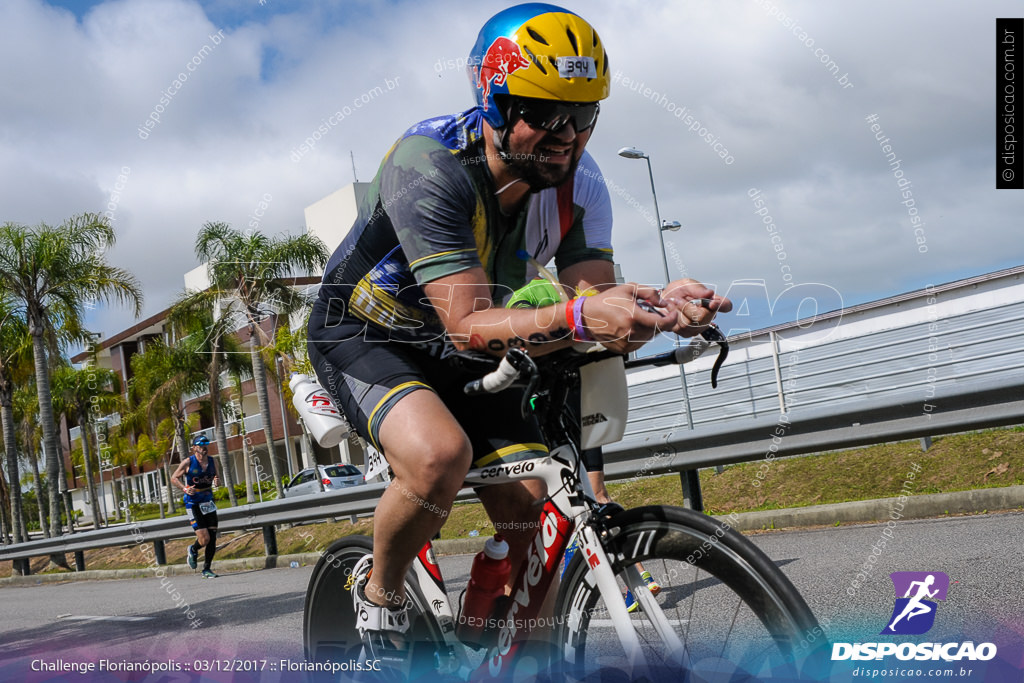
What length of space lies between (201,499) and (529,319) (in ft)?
34.5

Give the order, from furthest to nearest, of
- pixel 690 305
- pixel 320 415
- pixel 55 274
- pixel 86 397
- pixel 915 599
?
pixel 86 397, pixel 55 274, pixel 915 599, pixel 320 415, pixel 690 305

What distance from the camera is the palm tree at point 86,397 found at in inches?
1436

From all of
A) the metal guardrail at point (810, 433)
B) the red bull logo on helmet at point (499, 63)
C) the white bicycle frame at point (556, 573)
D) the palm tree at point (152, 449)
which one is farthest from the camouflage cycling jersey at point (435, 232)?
the palm tree at point (152, 449)

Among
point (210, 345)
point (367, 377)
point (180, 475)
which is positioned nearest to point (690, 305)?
point (367, 377)

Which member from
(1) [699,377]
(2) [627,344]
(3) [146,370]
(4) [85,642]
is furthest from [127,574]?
(3) [146,370]

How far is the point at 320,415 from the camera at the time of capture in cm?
307

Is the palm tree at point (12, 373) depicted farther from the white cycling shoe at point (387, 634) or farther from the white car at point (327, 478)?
the white cycling shoe at point (387, 634)

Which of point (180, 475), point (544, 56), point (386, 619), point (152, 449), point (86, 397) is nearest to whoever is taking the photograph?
point (544, 56)

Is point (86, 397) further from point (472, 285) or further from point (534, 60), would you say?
point (534, 60)

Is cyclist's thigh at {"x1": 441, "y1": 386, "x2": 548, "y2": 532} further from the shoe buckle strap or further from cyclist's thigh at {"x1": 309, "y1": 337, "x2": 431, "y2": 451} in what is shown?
the shoe buckle strap

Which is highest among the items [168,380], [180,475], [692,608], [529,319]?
[168,380]

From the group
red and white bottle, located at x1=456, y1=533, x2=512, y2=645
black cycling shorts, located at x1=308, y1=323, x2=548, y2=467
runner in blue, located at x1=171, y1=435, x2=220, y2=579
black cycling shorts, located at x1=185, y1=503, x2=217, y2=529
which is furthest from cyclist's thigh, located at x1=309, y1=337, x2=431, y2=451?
black cycling shorts, located at x1=185, y1=503, x2=217, y2=529

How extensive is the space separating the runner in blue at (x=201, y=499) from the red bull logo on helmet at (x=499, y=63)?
32.7ft

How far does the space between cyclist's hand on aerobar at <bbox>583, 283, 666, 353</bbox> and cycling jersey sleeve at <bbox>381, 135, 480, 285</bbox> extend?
456 mm
